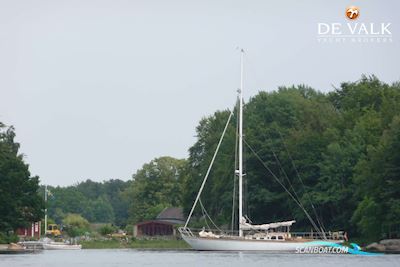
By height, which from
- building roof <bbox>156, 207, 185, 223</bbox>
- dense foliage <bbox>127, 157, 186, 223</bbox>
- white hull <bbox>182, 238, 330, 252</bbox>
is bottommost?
white hull <bbox>182, 238, 330, 252</bbox>

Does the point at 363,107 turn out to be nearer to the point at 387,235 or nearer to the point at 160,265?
the point at 387,235

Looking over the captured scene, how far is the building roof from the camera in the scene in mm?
169250

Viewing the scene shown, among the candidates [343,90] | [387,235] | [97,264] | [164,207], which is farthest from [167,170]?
[97,264]

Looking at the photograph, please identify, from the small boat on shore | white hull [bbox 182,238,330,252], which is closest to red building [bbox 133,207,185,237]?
the small boat on shore

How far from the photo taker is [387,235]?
3770 inches

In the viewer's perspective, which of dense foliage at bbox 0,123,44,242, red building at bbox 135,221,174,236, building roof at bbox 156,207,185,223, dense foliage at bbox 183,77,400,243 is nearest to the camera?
dense foliage at bbox 183,77,400,243

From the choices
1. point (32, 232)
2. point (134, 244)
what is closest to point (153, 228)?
point (32, 232)

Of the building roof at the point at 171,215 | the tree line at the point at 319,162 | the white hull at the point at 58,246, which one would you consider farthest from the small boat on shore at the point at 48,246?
the building roof at the point at 171,215

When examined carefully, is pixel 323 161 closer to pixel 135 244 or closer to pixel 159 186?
pixel 135 244

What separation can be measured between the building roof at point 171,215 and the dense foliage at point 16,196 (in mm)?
64294

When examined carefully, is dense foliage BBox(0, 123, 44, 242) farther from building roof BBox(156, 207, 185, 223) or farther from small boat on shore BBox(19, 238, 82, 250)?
building roof BBox(156, 207, 185, 223)

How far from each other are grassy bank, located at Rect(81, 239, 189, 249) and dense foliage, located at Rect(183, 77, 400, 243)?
5968 mm

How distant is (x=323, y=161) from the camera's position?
107 meters

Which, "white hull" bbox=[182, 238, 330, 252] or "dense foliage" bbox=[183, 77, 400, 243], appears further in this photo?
"dense foliage" bbox=[183, 77, 400, 243]
